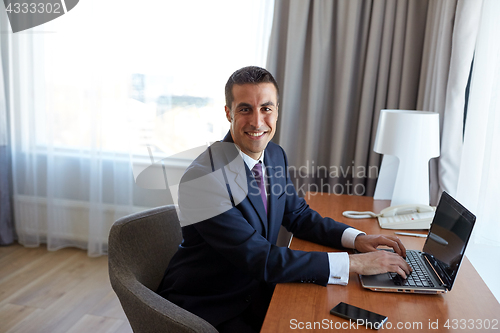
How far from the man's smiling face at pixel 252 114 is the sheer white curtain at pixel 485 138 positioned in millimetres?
876

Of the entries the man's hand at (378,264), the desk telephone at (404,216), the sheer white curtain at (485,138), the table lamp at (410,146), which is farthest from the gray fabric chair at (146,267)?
the sheer white curtain at (485,138)

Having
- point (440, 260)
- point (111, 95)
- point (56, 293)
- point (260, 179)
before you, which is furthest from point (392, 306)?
point (111, 95)

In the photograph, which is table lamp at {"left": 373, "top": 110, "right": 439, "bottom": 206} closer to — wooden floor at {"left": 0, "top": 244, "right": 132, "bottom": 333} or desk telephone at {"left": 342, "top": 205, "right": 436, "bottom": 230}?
Answer: desk telephone at {"left": 342, "top": 205, "right": 436, "bottom": 230}

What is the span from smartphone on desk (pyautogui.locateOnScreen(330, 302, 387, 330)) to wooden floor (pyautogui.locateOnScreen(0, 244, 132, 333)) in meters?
1.55

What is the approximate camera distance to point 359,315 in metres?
1.03

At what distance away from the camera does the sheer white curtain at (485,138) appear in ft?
5.27

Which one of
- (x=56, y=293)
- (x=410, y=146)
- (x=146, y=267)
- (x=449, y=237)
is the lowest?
(x=56, y=293)

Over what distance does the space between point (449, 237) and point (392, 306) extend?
1.04 ft

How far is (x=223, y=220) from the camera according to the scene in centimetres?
129

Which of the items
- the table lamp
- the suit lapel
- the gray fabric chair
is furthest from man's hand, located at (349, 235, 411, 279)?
the table lamp

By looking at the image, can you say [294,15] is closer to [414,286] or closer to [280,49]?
[280,49]

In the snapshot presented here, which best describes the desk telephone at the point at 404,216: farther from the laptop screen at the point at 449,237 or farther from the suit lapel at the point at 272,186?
the suit lapel at the point at 272,186

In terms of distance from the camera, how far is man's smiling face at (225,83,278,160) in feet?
4.74

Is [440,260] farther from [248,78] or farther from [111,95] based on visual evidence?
[111,95]
